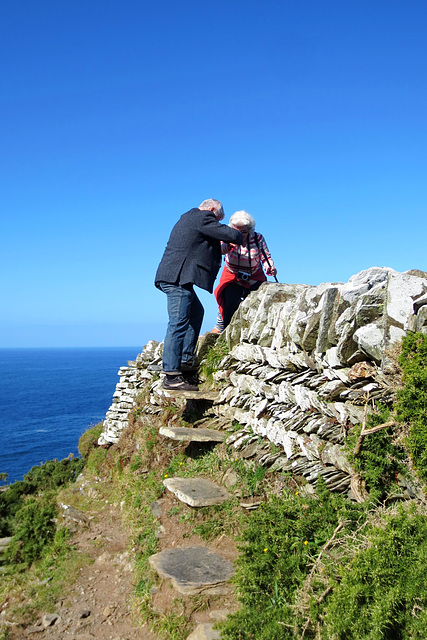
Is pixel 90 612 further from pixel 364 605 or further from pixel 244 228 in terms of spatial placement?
pixel 244 228

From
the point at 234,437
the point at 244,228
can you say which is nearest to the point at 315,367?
the point at 234,437

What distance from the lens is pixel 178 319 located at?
299 inches

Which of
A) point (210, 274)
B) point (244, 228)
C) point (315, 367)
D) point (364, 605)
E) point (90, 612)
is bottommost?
point (90, 612)

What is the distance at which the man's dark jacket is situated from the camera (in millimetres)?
7449

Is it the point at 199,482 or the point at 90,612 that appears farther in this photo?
the point at 199,482

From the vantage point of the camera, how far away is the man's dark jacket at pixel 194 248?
7449mm

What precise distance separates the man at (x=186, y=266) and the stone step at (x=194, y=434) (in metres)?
0.79

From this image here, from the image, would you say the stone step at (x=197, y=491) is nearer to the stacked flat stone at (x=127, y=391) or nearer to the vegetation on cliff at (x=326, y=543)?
the vegetation on cliff at (x=326, y=543)

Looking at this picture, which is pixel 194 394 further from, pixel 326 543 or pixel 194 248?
pixel 326 543

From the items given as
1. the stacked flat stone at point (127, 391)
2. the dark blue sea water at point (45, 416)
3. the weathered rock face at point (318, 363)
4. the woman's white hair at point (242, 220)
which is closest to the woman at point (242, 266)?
the woman's white hair at point (242, 220)

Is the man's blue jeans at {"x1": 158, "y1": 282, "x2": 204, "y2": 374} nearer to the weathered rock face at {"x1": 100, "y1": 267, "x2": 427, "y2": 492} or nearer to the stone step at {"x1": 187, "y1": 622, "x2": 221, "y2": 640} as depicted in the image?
the weathered rock face at {"x1": 100, "y1": 267, "x2": 427, "y2": 492}

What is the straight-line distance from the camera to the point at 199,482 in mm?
6742

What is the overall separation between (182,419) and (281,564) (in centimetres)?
421

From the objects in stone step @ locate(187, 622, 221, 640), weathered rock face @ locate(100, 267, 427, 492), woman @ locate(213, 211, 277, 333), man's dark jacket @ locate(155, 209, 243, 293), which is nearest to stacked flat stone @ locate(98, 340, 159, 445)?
woman @ locate(213, 211, 277, 333)
